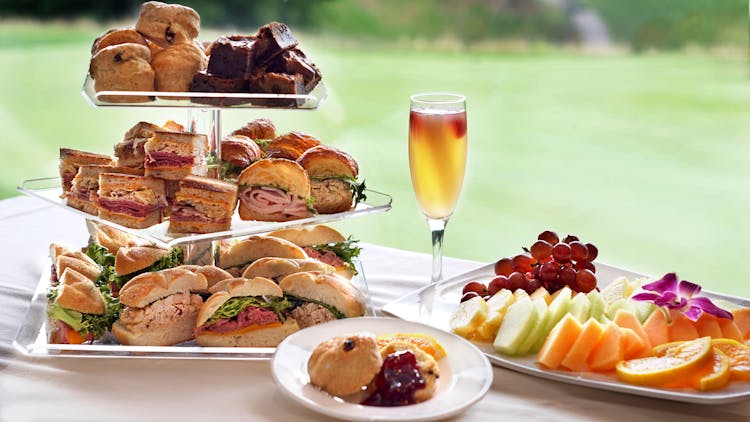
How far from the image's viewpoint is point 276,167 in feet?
6.82

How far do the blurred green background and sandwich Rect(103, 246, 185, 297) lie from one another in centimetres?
557

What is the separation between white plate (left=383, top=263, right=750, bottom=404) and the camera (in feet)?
5.35

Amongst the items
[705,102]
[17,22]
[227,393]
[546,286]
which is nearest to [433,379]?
[227,393]

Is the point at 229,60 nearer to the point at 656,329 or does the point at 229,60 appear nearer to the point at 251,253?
the point at 251,253

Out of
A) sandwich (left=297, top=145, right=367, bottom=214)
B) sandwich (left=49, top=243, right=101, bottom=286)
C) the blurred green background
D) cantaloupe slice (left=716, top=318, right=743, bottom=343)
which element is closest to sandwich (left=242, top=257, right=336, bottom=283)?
sandwich (left=297, top=145, right=367, bottom=214)

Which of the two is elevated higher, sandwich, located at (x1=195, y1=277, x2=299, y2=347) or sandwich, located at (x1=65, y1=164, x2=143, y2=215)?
sandwich, located at (x1=65, y1=164, x2=143, y2=215)

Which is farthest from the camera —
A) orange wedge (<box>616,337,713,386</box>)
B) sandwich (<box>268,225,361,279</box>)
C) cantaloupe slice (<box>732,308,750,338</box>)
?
sandwich (<box>268,225,361,279</box>)

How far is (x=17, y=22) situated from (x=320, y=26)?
3.01 m

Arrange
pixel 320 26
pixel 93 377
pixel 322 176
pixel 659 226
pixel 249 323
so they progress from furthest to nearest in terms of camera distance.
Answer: pixel 320 26 < pixel 659 226 < pixel 322 176 < pixel 249 323 < pixel 93 377

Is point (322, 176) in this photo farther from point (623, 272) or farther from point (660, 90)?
point (660, 90)

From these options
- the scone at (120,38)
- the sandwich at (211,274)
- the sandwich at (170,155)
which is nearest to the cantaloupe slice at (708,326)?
the sandwich at (211,274)

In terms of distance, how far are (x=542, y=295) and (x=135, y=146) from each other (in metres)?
1.00

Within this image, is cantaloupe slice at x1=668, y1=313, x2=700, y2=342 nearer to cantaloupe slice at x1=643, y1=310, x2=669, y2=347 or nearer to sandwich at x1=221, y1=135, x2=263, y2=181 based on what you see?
cantaloupe slice at x1=643, y1=310, x2=669, y2=347

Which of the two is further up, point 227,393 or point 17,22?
point 17,22
